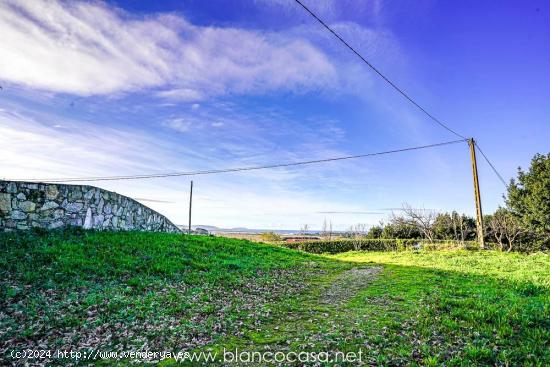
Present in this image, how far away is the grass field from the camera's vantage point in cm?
585

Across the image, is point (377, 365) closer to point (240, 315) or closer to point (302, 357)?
point (302, 357)

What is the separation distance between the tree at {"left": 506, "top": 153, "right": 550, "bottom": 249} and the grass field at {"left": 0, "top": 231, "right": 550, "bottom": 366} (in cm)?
1762

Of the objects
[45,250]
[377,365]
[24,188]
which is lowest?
[377,365]

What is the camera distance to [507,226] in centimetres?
3116

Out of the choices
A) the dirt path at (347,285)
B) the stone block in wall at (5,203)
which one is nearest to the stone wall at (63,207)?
the stone block in wall at (5,203)

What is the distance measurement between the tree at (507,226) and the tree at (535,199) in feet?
2.19

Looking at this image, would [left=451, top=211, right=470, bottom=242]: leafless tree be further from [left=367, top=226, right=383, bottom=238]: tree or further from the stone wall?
the stone wall

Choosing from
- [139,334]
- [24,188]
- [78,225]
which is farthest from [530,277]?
[24,188]

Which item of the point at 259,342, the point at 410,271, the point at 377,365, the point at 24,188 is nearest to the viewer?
the point at 377,365

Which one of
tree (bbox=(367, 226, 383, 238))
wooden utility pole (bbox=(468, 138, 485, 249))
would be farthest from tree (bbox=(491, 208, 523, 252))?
tree (bbox=(367, 226, 383, 238))

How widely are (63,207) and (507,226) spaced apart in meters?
35.2

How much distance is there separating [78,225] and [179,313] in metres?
9.13

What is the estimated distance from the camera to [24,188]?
1254 centimetres

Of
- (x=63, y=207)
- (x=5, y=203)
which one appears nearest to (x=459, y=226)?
(x=63, y=207)
